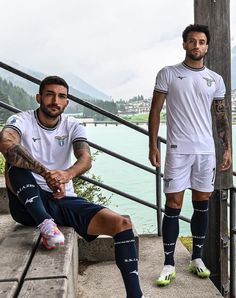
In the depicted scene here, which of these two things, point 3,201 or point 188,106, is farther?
point 3,201

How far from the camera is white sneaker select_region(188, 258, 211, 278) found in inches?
107

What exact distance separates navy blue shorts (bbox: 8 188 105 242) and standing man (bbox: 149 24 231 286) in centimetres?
56

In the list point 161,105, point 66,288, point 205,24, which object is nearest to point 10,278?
point 66,288

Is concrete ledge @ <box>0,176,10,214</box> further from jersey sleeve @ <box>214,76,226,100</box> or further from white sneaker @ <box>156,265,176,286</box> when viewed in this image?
jersey sleeve @ <box>214,76,226,100</box>

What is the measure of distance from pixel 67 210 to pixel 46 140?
1.29 ft

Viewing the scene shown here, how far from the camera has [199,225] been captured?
2.75 metres

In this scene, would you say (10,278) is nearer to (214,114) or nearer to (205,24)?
(214,114)

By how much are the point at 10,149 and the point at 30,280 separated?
70 cm

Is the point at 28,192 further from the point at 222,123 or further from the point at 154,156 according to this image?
the point at 222,123

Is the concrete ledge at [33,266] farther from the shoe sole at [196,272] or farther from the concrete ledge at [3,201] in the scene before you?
the shoe sole at [196,272]

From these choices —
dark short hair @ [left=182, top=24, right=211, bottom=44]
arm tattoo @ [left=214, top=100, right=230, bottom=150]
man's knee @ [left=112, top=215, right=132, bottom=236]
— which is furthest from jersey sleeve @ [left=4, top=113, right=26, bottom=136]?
arm tattoo @ [left=214, top=100, right=230, bottom=150]

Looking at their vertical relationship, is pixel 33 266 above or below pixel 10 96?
below

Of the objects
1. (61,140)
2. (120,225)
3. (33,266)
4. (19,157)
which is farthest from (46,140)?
(33,266)

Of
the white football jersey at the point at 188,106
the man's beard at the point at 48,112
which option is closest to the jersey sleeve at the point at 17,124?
the man's beard at the point at 48,112
